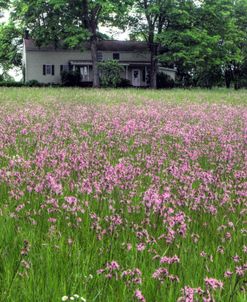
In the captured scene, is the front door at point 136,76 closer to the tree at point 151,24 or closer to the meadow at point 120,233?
the tree at point 151,24

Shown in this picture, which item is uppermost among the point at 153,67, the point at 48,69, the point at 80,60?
the point at 80,60

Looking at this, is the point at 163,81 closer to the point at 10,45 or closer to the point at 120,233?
the point at 10,45

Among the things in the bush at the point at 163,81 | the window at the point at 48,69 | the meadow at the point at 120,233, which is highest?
the window at the point at 48,69

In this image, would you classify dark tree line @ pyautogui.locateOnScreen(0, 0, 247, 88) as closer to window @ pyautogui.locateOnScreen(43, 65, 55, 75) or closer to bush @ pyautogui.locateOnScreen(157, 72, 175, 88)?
bush @ pyautogui.locateOnScreen(157, 72, 175, 88)

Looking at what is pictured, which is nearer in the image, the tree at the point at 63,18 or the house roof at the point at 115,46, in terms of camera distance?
the tree at the point at 63,18

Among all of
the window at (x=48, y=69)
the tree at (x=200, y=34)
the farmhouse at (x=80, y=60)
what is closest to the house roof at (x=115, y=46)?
the farmhouse at (x=80, y=60)

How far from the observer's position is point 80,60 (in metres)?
66.9

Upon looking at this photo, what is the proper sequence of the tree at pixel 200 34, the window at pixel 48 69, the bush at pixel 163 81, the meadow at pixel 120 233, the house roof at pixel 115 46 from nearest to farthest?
the meadow at pixel 120 233 < the tree at pixel 200 34 < the bush at pixel 163 81 < the window at pixel 48 69 < the house roof at pixel 115 46

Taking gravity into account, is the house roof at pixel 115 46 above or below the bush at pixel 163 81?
above

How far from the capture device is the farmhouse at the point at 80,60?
64.8 meters

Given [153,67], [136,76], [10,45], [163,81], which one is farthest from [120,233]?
[10,45]

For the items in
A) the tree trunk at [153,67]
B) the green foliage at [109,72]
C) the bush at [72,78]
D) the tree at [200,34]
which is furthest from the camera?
the bush at [72,78]

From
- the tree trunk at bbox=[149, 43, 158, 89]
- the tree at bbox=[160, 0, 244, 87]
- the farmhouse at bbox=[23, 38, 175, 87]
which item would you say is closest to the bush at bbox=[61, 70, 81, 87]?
the farmhouse at bbox=[23, 38, 175, 87]

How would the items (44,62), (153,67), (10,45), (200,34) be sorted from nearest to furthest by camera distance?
(200,34) < (153,67) < (44,62) < (10,45)
